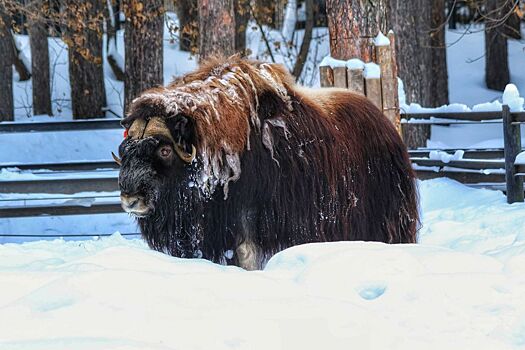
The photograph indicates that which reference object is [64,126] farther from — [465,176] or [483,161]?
[483,161]

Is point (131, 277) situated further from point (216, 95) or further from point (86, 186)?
point (86, 186)

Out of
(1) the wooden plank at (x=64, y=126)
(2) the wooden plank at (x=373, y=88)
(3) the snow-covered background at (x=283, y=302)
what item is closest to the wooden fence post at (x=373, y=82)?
(2) the wooden plank at (x=373, y=88)

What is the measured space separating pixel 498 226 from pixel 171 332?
19.2 feet

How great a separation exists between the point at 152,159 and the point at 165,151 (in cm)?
10

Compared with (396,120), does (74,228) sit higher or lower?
lower

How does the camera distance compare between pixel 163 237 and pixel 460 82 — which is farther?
pixel 460 82

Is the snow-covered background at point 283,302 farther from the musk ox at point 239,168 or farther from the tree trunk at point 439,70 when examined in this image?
the tree trunk at point 439,70

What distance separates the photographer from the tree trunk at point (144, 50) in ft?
47.6

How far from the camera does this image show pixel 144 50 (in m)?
14.8

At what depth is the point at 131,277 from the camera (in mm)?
3916

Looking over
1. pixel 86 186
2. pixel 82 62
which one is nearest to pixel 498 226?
pixel 86 186

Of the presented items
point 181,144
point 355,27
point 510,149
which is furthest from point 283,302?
point 510,149

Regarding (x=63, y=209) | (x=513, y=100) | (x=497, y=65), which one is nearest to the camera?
(x=513, y=100)

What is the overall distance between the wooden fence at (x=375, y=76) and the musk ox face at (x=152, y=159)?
7.62ft
